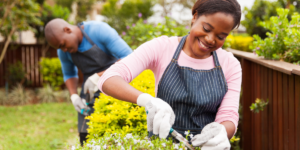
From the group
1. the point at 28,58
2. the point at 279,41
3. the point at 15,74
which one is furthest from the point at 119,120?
the point at 28,58

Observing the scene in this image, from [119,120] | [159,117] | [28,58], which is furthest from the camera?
[28,58]

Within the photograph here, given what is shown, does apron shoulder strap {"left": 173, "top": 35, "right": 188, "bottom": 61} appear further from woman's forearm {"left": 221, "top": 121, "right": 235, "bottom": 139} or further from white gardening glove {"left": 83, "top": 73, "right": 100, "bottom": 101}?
white gardening glove {"left": 83, "top": 73, "right": 100, "bottom": 101}

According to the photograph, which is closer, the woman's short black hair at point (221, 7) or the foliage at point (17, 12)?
the woman's short black hair at point (221, 7)

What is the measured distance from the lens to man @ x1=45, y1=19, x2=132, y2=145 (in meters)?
2.63

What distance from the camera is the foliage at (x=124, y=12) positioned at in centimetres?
1400

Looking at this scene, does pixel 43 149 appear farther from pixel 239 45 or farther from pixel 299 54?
pixel 239 45

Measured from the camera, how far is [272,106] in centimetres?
230

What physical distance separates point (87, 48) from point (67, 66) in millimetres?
496

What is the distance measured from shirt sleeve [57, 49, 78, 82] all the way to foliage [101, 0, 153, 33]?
34.4 feet

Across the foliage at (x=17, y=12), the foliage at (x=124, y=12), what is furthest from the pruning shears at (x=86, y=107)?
the foliage at (x=124, y=12)

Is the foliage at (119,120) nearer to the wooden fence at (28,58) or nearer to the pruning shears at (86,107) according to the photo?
the pruning shears at (86,107)

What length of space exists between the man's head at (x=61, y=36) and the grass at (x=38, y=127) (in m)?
1.82

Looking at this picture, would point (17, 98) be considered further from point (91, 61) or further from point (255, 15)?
point (255, 15)

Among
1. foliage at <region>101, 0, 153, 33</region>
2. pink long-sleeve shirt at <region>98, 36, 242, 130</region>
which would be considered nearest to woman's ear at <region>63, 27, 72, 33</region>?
pink long-sleeve shirt at <region>98, 36, 242, 130</region>
